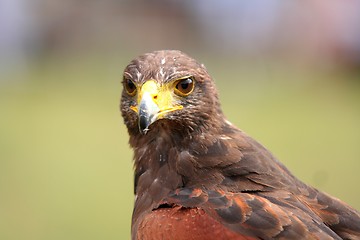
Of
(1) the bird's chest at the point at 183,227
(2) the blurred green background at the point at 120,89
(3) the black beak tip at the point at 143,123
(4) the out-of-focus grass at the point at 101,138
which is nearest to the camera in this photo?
(1) the bird's chest at the point at 183,227

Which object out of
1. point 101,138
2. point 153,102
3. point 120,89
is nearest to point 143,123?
point 153,102

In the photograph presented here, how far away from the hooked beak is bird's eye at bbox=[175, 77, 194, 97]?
0.14 ft

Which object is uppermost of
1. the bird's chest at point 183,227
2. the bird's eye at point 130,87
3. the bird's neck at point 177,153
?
the bird's eye at point 130,87

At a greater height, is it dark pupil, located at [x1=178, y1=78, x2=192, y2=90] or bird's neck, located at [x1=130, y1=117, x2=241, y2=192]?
dark pupil, located at [x1=178, y1=78, x2=192, y2=90]

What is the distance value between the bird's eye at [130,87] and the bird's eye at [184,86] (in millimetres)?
223

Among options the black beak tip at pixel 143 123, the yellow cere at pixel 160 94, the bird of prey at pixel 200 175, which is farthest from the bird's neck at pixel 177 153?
the black beak tip at pixel 143 123

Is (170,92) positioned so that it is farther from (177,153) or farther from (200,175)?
(200,175)

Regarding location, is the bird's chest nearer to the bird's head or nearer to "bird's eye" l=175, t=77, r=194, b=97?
the bird's head

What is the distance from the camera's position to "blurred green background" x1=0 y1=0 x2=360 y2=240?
10031 mm

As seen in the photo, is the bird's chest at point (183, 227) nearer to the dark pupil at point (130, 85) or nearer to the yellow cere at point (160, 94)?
the yellow cere at point (160, 94)

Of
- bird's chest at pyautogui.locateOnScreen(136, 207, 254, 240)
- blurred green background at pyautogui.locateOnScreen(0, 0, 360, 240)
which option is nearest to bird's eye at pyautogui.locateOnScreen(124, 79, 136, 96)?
bird's chest at pyautogui.locateOnScreen(136, 207, 254, 240)

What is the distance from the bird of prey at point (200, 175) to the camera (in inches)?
168

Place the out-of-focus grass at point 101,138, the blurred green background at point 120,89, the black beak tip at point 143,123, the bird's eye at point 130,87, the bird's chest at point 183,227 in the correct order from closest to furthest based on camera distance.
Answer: the bird's chest at point 183,227 → the black beak tip at point 143,123 → the bird's eye at point 130,87 → the out-of-focus grass at point 101,138 → the blurred green background at point 120,89

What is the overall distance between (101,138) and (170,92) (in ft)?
28.7
